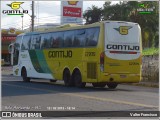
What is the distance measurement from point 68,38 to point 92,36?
2430 millimetres

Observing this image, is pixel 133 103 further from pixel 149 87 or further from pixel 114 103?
pixel 149 87

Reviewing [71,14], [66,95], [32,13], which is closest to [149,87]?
[66,95]

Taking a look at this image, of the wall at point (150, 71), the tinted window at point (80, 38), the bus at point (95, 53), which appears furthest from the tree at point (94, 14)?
the tinted window at point (80, 38)

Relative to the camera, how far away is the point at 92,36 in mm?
22297

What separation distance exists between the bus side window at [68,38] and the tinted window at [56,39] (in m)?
0.46

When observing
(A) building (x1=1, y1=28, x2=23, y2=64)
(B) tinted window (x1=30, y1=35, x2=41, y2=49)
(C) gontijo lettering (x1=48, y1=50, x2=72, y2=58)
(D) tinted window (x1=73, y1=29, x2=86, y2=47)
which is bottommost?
(A) building (x1=1, y1=28, x2=23, y2=64)

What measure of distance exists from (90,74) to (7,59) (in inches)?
1779

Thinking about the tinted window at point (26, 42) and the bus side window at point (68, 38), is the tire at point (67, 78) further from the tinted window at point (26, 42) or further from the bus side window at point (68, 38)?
the tinted window at point (26, 42)

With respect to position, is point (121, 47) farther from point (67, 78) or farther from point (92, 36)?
point (67, 78)

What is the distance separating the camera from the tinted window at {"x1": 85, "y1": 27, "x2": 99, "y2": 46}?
72.3 feet

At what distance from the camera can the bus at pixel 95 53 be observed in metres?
21.7

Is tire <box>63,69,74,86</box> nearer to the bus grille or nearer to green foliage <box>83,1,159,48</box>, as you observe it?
the bus grille

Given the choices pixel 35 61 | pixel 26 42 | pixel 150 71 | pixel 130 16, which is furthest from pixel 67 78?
pixel 130 16

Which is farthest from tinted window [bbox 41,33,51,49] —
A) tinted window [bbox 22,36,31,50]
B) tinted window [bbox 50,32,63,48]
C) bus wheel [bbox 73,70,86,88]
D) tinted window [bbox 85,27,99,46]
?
tinted window [bbox 85,27,99,46]
